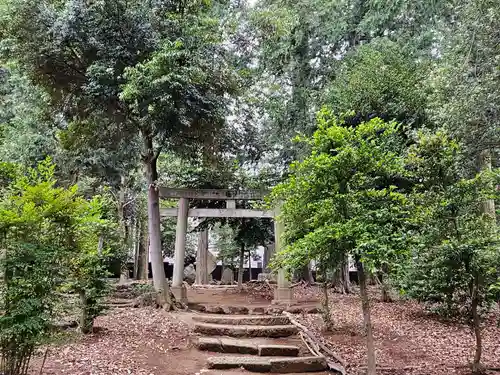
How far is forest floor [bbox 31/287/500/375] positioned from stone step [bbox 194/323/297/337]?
33cm

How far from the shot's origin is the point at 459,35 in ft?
26.6

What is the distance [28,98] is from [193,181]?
603cm

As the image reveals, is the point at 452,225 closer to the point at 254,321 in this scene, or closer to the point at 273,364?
the point at 273,364

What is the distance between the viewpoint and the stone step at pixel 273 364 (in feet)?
20.5

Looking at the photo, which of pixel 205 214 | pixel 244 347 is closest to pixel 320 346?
pixel 244 347

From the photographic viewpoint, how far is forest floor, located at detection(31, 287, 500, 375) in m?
5.82

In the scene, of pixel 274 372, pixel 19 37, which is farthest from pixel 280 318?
pixel 19 37

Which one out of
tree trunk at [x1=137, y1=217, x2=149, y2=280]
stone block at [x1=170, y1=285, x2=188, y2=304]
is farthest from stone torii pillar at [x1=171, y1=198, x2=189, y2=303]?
tree trunk at [x1=137, y1=217, x2=149, y2=280]

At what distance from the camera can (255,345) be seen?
23.5ft

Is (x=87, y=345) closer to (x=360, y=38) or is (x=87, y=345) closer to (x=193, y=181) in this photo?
(x=193, y=181)

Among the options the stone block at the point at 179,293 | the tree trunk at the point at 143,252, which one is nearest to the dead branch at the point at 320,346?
the stone block at the point at 179,293

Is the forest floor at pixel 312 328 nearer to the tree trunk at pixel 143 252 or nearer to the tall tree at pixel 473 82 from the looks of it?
the tall tree at pixel 473 82

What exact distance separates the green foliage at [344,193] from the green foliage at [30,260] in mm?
2814

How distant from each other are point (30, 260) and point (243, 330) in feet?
16.4
